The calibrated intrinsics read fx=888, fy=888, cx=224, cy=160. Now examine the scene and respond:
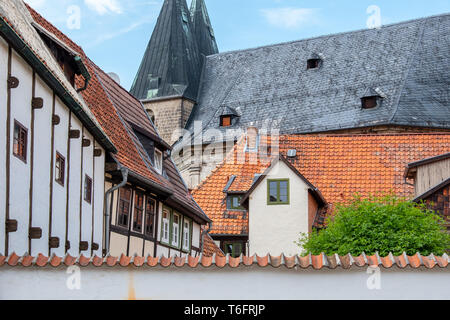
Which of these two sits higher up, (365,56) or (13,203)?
(365,56)

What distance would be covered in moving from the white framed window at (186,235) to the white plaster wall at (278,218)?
11.4ft

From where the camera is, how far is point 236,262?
1100cm

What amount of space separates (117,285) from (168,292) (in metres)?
0.63

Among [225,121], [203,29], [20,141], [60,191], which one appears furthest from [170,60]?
[20,141]

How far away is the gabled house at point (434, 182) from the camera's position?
23922mm

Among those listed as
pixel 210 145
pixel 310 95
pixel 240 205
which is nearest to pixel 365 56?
pixel 310 95

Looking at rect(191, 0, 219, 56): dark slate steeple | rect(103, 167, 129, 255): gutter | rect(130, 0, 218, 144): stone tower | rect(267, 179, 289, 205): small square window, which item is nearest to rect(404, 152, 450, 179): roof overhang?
rect(267, 179, 289, 205): small square window

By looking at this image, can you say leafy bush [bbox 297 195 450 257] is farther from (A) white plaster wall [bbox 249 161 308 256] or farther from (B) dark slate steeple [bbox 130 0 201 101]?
(B) dark slate steeple [bbox 130 0 201 101]

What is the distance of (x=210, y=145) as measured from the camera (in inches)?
1842

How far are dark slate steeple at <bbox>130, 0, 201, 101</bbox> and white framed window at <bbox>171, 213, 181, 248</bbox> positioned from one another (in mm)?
28217

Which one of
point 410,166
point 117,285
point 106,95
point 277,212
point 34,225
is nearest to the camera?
point 117,285

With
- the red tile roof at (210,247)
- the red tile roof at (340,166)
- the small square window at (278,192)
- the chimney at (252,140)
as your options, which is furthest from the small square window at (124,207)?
the chimney at (252,140)


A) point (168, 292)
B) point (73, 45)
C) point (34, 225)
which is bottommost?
point (168, 292)

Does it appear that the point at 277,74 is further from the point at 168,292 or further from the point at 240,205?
the point at 168,292
